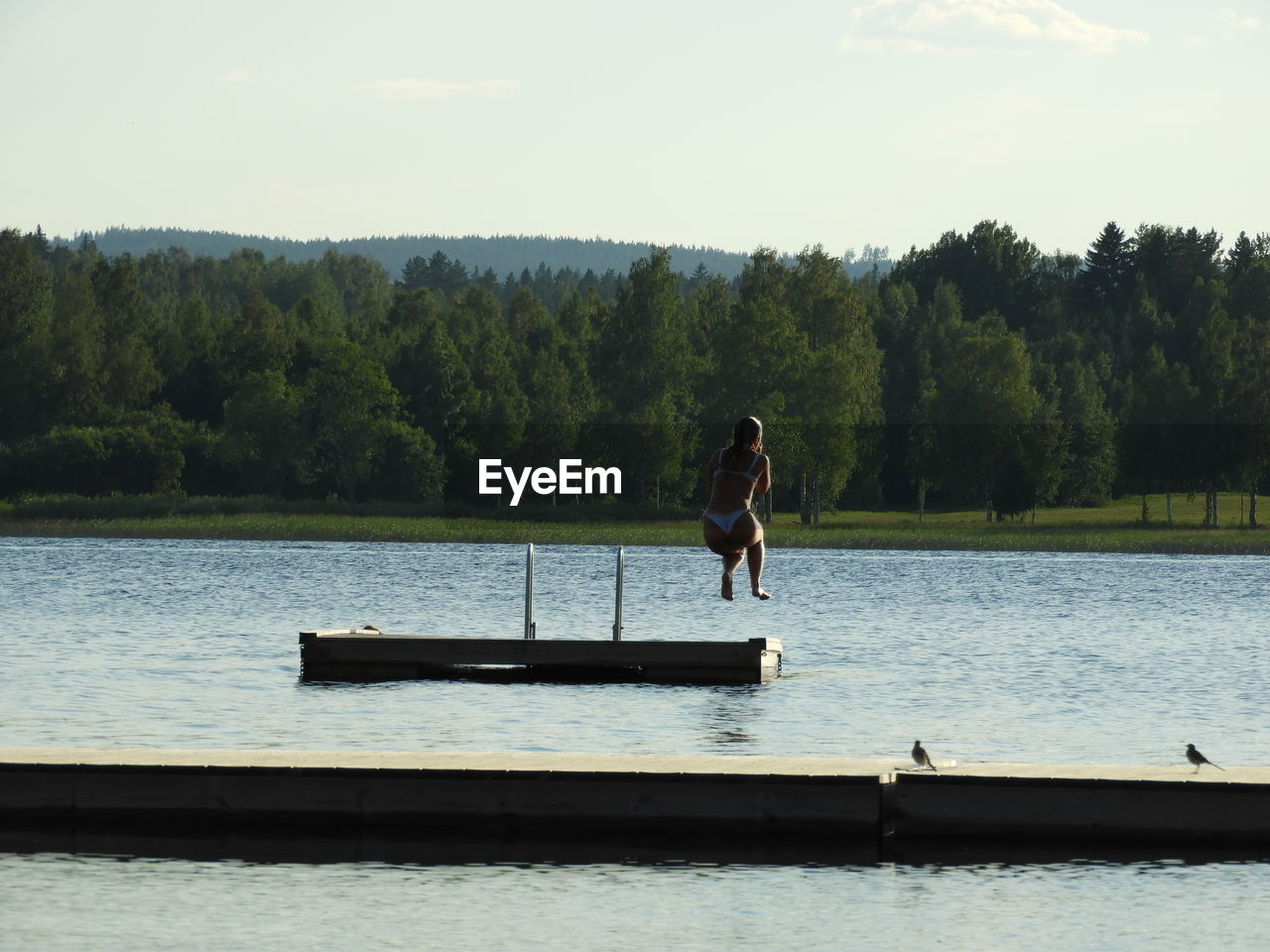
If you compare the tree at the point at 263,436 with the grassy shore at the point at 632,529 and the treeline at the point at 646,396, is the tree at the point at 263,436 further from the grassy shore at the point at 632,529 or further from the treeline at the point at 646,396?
the grassy shore at the point at 632,529

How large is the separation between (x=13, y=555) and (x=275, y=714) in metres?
72.1

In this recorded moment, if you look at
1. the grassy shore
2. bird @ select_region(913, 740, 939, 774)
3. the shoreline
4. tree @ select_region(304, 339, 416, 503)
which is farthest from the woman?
tree @ select_region(304, 339, 416, 503)

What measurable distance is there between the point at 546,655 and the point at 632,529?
80012 mm

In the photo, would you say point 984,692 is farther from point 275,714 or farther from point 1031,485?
point 1031,485

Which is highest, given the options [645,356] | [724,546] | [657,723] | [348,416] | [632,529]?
[645,356]

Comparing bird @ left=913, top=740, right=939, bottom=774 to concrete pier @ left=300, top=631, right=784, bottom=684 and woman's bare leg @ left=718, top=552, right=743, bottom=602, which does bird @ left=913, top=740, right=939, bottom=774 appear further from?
concrete pier @ left=300, top=631, right=784, bottom=684

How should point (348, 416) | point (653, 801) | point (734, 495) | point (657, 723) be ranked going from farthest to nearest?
point (348, 416), point (657, 723), point (734, 495), point (653, 801)

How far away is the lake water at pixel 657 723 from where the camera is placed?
14945 millimetres

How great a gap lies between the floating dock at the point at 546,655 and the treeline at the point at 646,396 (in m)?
78.1

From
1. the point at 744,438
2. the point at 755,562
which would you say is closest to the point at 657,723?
the point at 755,562

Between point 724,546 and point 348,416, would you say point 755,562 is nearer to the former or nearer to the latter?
point 724,546

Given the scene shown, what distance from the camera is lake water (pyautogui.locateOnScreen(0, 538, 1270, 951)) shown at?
14945 millimetres

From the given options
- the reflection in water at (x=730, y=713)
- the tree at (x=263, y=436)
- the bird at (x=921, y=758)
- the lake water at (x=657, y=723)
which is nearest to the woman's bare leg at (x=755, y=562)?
the lake water at (x=657, y=723)

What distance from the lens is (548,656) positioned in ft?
108
